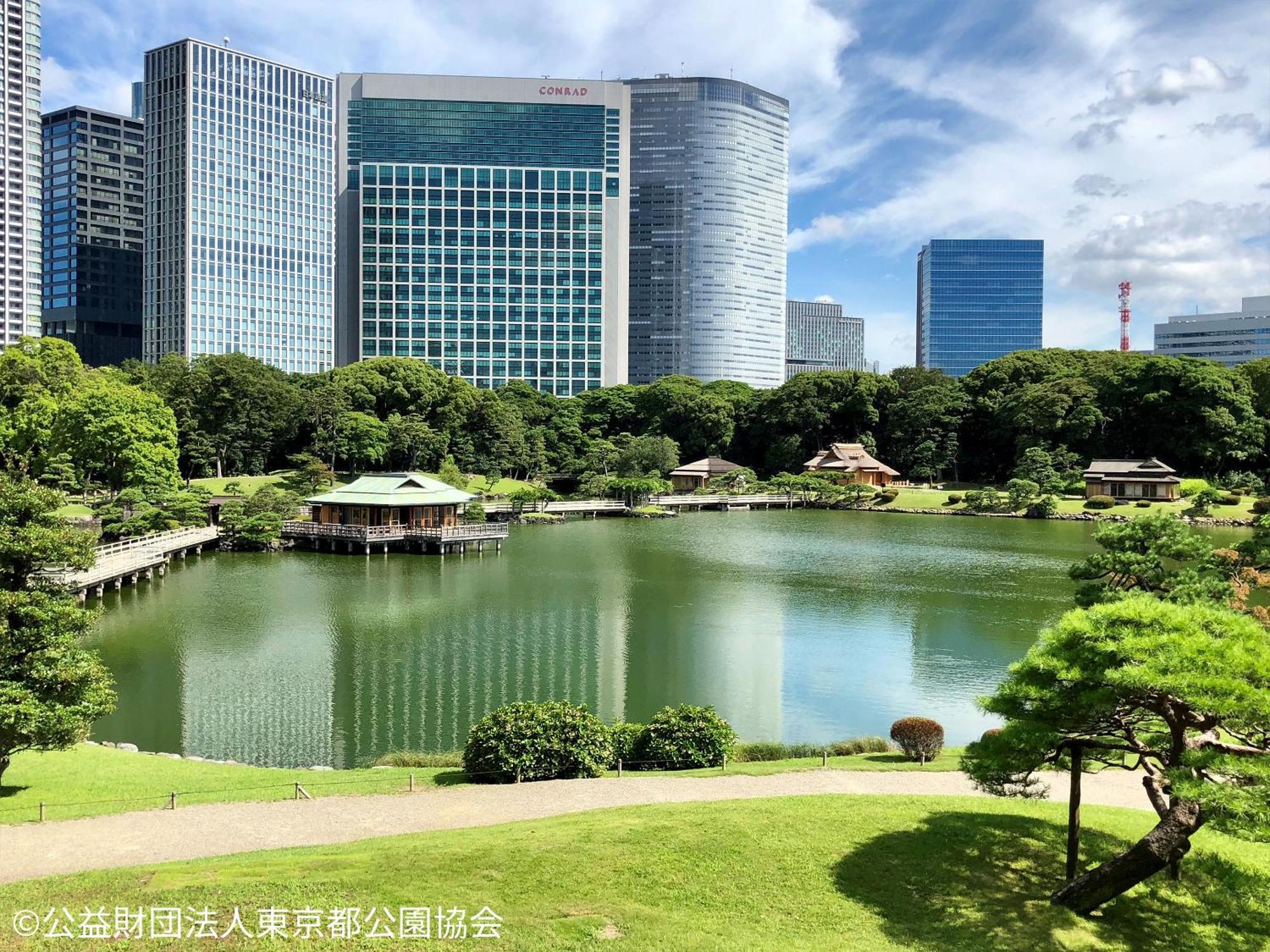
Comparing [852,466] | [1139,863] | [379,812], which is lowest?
[379,812]

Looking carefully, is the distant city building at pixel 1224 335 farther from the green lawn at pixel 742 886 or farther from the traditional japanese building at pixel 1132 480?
the green lawn at pixel 742 886

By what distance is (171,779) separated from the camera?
549 inches

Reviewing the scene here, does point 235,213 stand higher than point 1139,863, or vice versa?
point 235,213

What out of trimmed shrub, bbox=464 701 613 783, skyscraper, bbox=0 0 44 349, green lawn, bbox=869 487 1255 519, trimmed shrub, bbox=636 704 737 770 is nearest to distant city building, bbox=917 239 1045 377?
green lawn, bbox=869 487 1255 519

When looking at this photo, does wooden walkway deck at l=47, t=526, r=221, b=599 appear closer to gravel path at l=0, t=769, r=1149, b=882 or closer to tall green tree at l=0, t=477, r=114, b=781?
tall green tree at l=0, t=477, r=114, b=781

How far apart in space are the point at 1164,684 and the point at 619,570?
3242 centimetres

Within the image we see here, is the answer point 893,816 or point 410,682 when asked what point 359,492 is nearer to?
point 410,682

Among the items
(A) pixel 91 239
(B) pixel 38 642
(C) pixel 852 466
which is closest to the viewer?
(B) pixel 38 642

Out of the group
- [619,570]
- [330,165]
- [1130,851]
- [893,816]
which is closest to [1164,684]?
[1130,851]

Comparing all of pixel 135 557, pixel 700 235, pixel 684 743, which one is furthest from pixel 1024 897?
pixel 700 235

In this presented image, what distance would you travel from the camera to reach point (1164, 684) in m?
7.77

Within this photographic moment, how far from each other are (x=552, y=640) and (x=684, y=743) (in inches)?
452

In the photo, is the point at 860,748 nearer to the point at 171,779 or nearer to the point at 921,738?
the point at 921,738

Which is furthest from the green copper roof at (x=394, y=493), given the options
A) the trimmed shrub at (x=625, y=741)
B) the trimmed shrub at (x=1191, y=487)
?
the trimmed shrub at (x=1191, y=487)
